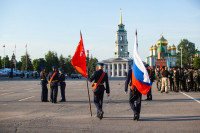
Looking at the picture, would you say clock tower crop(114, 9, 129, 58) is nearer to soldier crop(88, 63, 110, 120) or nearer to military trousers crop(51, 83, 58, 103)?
military trousers crop(51, 83, 58, 103)

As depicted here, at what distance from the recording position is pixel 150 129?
6.73 meters

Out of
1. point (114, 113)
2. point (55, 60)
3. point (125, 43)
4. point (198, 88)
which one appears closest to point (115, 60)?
point (125, 43)

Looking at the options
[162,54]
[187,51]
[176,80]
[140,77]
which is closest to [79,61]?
[140,77]

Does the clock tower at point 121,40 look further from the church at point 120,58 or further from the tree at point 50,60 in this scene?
the tree at point 50,60

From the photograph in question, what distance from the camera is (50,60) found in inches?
4104

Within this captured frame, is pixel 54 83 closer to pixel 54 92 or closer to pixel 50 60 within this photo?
pixel 54 92

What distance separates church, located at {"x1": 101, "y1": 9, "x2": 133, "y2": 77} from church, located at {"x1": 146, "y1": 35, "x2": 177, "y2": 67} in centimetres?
1654

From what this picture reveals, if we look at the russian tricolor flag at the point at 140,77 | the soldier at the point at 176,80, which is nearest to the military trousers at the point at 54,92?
the russian tricolor flag at the point at 140,77

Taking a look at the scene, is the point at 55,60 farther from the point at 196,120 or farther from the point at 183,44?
the point at 196,120

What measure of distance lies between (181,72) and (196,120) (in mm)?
12968

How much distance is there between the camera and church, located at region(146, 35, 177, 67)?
139 m

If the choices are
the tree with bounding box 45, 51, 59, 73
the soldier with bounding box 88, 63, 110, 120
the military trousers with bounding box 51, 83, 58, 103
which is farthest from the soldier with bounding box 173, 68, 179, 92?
the tree with bounding box 45, 51, 59, 73

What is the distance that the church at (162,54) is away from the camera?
139 metres

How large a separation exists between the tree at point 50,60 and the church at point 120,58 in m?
45.3
